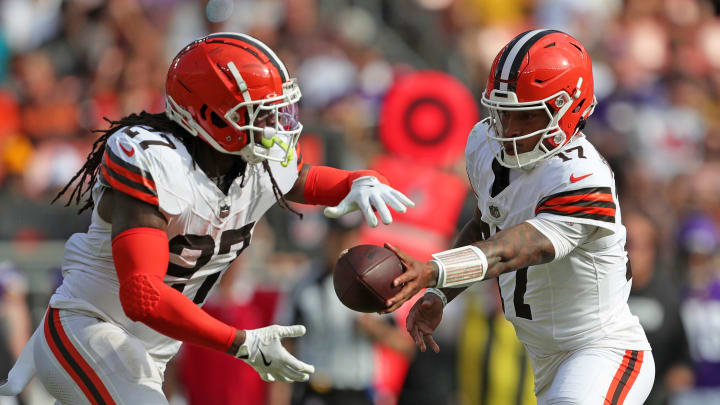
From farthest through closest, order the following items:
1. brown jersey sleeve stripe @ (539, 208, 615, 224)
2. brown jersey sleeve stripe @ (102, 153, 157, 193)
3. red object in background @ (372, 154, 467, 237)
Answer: red object in background @ (372, 154, 467, 237) < brown jersey sleeve stripe @ (539, 208, 615, 224) < brown jersey sleeve stripe @ (102, 153, 157, 193)

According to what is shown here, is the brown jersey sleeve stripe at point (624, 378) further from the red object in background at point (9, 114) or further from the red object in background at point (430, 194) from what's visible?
the red object in background at point (9, 114)

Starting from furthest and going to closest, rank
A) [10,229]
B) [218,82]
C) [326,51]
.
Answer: [326,51] → [10,229] → [218,82]

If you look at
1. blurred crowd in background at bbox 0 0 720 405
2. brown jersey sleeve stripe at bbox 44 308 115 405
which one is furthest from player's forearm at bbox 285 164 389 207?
blurred crowd in background at bbox 0 0 720 405

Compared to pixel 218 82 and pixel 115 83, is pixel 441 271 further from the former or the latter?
pixel 115 83

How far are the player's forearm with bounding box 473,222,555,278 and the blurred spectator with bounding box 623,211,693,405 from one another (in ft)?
10.6

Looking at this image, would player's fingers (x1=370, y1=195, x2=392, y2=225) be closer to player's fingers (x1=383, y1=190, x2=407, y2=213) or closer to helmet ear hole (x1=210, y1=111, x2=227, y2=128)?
player's fingers (x1=383, y1=190, x2=407, y2=213)

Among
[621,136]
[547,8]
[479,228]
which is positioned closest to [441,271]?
[479,228]

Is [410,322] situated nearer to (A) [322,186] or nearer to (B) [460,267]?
(A) [322,186]

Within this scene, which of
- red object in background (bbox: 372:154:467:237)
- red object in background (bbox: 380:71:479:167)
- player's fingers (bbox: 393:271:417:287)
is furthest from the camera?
red object in background (bbox: 380:71:479:167)

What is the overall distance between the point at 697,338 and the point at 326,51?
4.71m

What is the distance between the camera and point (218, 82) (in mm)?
3957

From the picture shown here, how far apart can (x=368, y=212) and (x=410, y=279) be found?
0.53 m

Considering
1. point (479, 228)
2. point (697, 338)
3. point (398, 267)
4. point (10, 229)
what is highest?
point (398, 267)

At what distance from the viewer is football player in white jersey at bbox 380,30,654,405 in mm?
3924
